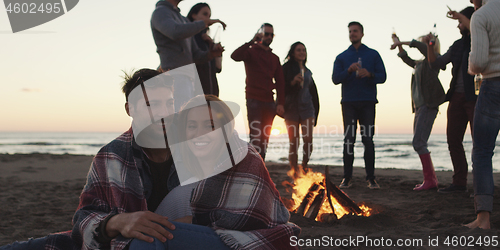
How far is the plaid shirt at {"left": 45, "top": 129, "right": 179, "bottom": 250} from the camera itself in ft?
5.78

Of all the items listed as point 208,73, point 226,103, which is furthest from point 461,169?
point 226,103

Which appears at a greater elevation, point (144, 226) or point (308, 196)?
point (144, 226)

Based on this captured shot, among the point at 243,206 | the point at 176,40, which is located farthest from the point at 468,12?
the point at 243,206

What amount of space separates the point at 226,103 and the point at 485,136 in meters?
2.25

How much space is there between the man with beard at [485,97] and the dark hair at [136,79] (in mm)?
2507

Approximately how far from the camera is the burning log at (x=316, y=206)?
3.76 m

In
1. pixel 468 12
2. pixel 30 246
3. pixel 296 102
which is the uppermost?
pixel 468 12

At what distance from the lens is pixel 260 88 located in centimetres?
539

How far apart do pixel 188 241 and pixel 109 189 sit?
524 mm

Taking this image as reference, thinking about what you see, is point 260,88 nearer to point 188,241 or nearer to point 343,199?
point 343,199

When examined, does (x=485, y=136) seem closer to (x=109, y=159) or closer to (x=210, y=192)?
(x=210, y=192)

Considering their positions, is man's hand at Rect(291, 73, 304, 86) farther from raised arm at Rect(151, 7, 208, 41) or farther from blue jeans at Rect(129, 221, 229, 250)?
blue jeans at Rect(129, 221, 229, 250)

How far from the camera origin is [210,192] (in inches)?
71.6

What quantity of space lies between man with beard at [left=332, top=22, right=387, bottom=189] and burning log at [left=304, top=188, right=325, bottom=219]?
70.4 inches
